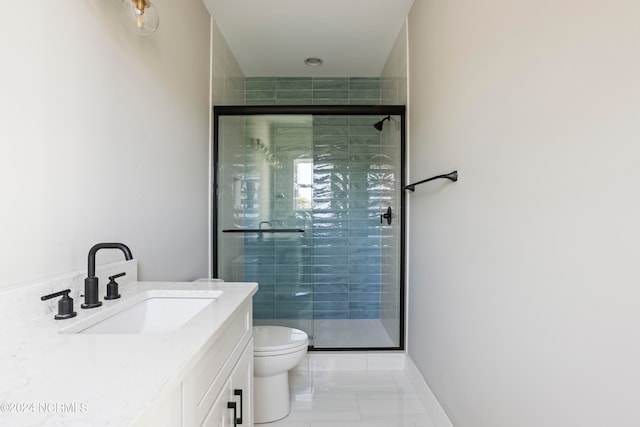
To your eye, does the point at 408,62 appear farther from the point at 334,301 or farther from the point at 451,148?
the point at 334,301

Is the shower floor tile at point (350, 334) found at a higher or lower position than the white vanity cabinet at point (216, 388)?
lower

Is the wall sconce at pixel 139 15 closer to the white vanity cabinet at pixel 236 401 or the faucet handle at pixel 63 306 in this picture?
the faucet handle at pixel 63 306

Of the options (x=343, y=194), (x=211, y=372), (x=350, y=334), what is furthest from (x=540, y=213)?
(x=343, y=194)

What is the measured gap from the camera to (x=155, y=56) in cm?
156

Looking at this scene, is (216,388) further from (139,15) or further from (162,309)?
(139,15)

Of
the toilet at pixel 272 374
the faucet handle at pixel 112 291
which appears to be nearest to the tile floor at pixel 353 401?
the toilet at pixel 272 374

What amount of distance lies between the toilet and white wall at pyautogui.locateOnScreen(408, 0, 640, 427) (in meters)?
0.79

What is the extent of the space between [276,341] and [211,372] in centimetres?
105

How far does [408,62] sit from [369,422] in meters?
2.27

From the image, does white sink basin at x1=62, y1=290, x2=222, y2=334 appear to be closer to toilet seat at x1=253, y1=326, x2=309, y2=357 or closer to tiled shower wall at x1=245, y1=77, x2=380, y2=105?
toilet seat at x1=253, y1=326, x2=309, y2=357

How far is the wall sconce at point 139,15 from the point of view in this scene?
1163 mm

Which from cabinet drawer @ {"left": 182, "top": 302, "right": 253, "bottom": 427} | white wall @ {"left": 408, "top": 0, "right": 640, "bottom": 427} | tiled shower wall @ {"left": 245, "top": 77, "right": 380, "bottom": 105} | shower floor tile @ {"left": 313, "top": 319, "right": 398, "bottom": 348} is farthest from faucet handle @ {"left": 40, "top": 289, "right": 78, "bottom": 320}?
tiled shower wall @ {"left": 245, "top": 77, "right": 380, "bottom": 105}

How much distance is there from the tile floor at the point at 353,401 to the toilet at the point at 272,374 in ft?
0.20

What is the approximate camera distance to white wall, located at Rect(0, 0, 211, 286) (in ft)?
2.81
